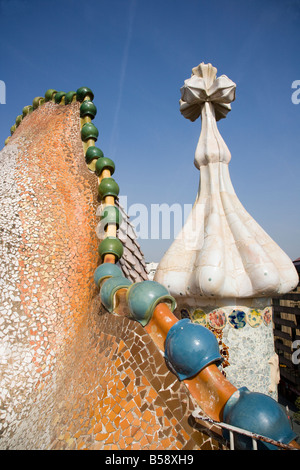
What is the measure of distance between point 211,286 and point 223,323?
50 centimetres

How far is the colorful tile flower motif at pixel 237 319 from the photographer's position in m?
3.39

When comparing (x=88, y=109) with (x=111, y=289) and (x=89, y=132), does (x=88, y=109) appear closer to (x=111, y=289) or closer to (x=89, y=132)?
(x=89, y=132)

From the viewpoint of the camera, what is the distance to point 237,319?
3.40 metres

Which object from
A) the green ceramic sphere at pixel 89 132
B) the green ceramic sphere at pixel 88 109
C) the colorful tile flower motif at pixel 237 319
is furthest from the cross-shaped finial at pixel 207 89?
the colorful tile flower motif at pixel 237 319

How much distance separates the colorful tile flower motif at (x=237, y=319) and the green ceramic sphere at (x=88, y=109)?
10.7 feet

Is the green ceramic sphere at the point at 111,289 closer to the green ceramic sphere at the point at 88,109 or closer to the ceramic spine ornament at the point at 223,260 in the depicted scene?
the ceramic spine ornament at the point at 223,260

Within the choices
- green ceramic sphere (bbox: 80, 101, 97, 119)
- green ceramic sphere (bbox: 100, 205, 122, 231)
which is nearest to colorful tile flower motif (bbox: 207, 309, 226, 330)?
green ceramic sphere (bbox: 100, 205, 122, 231)

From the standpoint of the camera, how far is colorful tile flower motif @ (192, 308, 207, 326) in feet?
11.5

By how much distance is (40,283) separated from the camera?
3092mm

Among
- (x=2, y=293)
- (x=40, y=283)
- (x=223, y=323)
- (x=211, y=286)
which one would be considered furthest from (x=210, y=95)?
(x=2, y=293)

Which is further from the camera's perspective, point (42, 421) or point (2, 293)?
point (2, 293)

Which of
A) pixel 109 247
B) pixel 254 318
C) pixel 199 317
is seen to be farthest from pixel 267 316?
pixel 109 247

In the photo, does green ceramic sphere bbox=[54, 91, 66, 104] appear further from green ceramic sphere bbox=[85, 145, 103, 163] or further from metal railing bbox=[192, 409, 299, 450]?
metal railing bbox=[192, 409, 299, 450]
